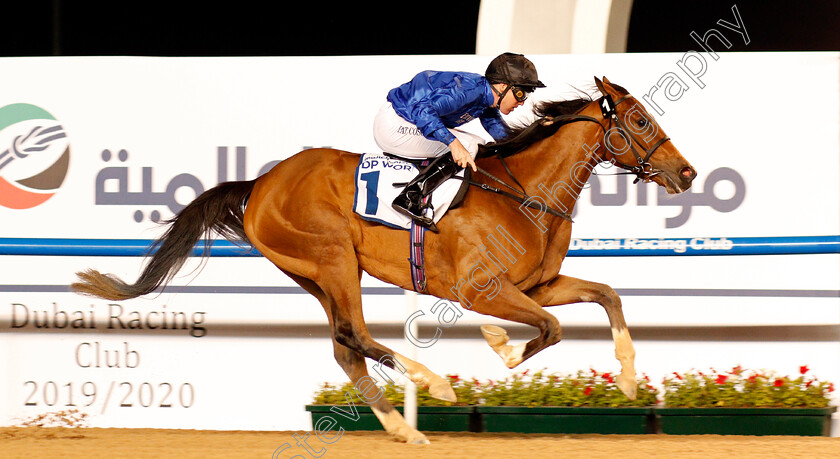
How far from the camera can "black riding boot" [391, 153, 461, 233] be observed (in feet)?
13.2

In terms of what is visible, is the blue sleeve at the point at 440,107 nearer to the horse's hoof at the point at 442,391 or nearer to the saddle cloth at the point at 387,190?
the saddle cloth at the point at 387,190

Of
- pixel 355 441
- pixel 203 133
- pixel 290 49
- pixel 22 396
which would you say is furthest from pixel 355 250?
pixel 290 49

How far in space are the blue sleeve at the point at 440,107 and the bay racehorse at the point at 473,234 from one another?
1.10ft

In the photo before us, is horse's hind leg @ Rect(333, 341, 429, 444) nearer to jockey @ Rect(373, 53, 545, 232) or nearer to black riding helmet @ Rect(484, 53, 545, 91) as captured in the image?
jockey @ Rect(373, 53, 545, 232)

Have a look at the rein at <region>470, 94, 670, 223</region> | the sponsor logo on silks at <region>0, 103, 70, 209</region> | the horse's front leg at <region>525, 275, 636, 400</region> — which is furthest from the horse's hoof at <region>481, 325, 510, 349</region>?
the sponsor logo on silks at <region>0, 103, 70, 209</region>

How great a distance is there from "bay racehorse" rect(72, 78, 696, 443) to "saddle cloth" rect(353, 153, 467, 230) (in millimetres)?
72

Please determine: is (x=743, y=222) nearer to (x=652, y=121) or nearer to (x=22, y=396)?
(x=652, y=121)

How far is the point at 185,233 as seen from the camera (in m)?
4.51

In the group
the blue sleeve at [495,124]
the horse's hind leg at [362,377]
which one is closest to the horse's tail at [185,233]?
the horse's hind leg at [362,377]

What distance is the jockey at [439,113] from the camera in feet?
13.0

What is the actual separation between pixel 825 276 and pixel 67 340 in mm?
4090

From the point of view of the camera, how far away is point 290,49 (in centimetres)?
1005

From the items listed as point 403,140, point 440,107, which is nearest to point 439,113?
point 440,107

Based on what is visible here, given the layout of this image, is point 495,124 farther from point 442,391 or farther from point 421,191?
point 442,391
